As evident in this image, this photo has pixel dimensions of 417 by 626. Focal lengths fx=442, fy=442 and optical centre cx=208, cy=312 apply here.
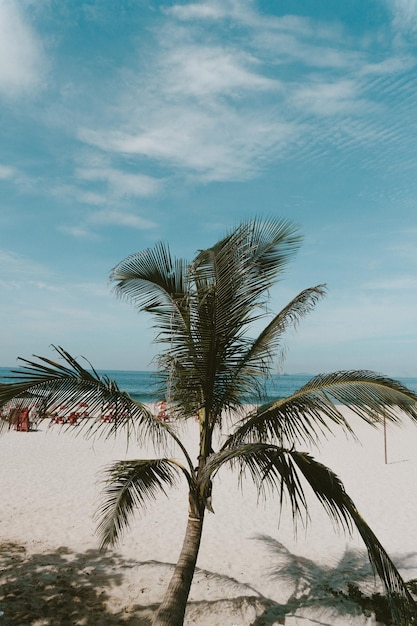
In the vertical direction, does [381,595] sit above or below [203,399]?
below

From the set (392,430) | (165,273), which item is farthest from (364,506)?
(392,430)

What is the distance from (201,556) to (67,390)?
4.48 metres

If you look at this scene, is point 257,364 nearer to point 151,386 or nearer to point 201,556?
point 151,386

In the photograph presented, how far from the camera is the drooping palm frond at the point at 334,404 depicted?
12.5 feet

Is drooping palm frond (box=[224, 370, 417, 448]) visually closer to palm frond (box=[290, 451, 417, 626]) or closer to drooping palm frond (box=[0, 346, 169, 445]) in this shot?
palm frond (box=[290, 451, 417, 626])

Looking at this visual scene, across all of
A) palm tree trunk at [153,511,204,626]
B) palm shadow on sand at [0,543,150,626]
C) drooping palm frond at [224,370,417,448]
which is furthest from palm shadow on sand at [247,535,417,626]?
drooping palm frond at [224,370,417,448]

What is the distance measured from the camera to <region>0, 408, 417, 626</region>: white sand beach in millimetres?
5254

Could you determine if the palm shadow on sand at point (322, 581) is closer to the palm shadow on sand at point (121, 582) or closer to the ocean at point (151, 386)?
the palm shadow on sand at point (121, 582)

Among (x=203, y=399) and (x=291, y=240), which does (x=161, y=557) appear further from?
(x=291, y=240)

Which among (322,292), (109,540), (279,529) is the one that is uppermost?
(322,292)

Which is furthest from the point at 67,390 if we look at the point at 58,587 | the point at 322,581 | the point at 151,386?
the point at 322,581

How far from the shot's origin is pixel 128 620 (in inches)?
197

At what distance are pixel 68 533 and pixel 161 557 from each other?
2.06 metres

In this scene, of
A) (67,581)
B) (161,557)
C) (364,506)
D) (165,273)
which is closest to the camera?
(165,273)
